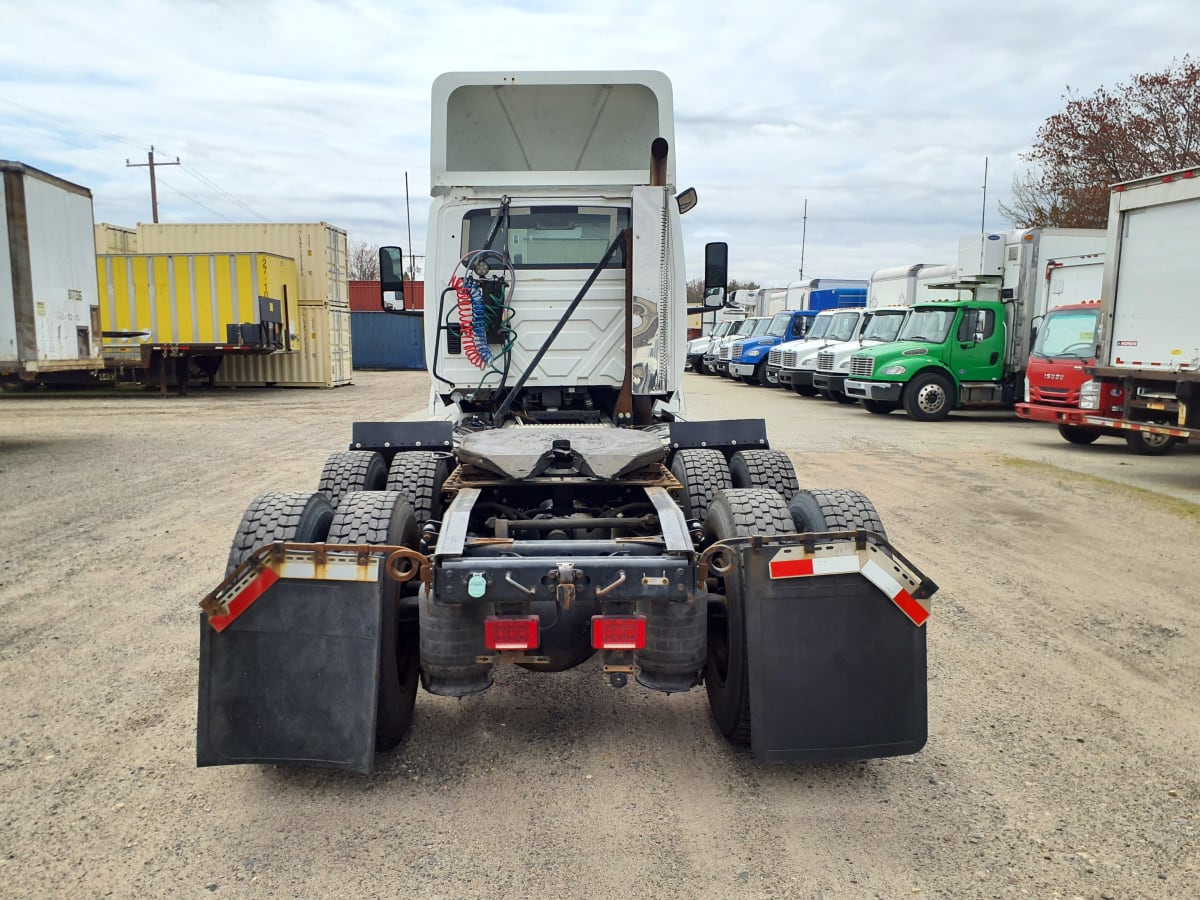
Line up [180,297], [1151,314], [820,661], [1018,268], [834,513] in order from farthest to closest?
1. [180,297]
2. [1018,268]
3. [1151,314]
4. [834,513]
5. [820,661]

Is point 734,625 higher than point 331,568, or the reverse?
point 331,568

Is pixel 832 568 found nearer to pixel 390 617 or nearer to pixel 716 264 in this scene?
pixel 390 617

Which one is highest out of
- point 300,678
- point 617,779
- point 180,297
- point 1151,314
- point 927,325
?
point 180,297

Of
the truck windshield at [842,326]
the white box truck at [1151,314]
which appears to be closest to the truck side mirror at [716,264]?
the white box truck at [1151,314]

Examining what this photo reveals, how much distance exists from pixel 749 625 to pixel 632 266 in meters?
2.96

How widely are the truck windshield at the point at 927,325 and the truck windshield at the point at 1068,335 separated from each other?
10.5ft

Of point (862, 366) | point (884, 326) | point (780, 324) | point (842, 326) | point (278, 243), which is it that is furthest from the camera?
point (780, 324)

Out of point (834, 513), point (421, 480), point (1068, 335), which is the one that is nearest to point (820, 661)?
A: point (834, 513)

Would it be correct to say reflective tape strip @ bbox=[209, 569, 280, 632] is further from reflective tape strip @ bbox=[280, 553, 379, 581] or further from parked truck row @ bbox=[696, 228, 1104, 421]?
parked truck row @ bbox=[696, 228, 1104, 421]

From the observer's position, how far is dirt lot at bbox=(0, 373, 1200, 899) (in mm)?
2836

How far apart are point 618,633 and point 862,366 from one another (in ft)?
52.3

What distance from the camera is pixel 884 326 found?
19.7 metres

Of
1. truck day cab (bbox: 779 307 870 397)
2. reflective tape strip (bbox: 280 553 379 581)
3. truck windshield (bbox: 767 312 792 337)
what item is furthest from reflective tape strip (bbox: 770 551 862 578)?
truck windshield (bbox: 767 312 792 337)

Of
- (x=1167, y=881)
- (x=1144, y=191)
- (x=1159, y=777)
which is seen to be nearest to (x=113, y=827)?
(x=1167, y=881)
